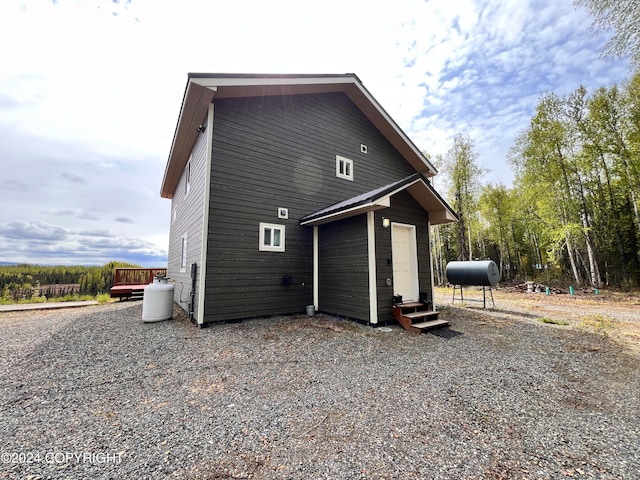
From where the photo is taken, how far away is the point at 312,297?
7320mm

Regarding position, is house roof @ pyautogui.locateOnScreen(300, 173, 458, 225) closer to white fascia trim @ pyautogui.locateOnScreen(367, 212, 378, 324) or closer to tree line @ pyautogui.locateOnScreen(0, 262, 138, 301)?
white fascia trim @ pyautogui.locateOnScreen(367, 212, 378, 324)

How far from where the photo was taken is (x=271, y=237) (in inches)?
269

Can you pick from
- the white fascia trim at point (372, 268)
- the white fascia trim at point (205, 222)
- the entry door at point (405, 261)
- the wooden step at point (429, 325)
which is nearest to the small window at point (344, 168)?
the entry door at point (405, 261)

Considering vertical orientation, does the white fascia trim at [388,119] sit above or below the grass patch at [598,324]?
above

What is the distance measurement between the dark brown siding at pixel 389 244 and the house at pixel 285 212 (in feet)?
0.09

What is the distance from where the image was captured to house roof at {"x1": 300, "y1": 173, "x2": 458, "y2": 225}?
5469mm

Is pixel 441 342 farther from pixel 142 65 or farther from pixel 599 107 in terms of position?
pixel 599 107

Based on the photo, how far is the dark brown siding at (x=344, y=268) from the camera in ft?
19.5

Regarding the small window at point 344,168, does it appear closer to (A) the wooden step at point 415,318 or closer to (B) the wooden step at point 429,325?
(A) the wooden step at point 415,318

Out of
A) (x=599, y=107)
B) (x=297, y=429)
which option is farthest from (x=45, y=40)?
(x=599, y=107)

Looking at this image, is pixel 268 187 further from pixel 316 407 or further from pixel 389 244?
pixel 316 407

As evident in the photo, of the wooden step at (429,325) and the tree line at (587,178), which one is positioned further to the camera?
the tree line at (587,178)

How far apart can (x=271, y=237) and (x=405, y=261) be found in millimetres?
3610

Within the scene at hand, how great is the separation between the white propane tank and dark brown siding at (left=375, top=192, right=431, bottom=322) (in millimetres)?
5225
